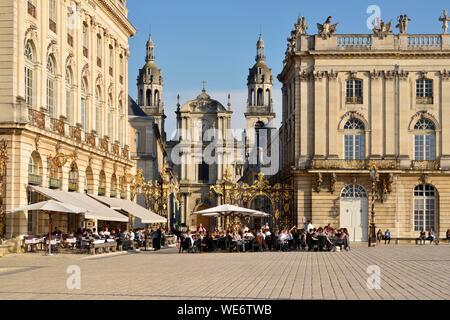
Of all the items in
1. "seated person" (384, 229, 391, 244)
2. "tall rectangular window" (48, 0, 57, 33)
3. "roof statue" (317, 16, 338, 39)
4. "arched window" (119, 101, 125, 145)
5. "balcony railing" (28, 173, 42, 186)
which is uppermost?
"roof statue" (317, 16, 338, 39)

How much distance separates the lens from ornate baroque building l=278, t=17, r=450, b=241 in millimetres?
67938

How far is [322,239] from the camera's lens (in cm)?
5184

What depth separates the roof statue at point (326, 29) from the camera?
6881cm

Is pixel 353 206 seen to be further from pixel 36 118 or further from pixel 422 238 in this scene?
pixel 36 118

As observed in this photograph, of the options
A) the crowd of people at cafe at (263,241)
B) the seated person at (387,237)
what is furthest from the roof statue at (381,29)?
the crowd of people at cafe at (263,241)

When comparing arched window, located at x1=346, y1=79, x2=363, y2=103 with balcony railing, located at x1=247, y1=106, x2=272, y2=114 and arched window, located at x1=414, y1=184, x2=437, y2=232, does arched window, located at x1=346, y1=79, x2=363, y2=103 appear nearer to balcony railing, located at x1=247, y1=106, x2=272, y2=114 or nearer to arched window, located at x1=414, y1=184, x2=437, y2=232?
arched window, located at x1=414, y1=184, x2=437, y2=232

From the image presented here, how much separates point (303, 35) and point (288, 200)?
11984mm

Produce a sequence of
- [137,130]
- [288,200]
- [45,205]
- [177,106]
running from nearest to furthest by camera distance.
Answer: [45,205] → [288,200] → [137,130] → [177,106]

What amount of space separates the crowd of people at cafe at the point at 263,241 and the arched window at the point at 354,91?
1721cm

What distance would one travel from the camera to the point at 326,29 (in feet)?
226

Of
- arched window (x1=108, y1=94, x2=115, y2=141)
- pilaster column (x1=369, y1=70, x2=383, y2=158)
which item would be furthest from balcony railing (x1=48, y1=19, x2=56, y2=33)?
pilaster column (x1=369, y1=70, x2=383, y2=158)

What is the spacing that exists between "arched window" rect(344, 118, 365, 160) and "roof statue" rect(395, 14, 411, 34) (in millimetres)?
7158
